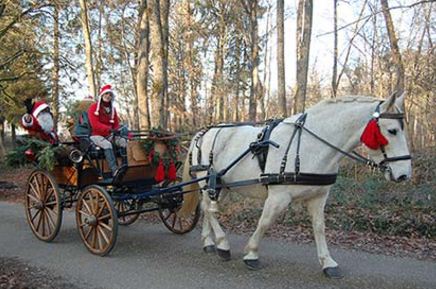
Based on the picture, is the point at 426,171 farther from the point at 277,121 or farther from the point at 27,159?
the point at 27,159

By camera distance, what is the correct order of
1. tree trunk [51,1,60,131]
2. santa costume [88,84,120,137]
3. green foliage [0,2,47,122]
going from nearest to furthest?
santa costume [88,84,120,137] < green foliage [0,2,47,122] < tree trunk [51,1,60,131]

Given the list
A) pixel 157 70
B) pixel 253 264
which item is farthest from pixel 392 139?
pixel 157 70

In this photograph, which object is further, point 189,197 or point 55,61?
point 55,61

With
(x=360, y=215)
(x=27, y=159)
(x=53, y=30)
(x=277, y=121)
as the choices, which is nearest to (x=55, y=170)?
(x=27, y=159)

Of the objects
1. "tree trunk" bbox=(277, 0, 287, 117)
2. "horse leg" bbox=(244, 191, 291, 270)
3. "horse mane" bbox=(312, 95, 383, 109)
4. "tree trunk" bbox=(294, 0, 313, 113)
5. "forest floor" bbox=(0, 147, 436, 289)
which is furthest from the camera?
"tree trunk" bbox=(277, 0, 287, 117)

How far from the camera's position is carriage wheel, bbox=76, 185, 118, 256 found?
614 centimetres

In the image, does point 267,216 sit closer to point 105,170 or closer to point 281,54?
point 105,170

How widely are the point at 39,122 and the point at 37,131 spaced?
7.4 inches

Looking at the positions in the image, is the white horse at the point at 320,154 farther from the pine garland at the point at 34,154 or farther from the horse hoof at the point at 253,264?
the pine garland at the point at 34,154

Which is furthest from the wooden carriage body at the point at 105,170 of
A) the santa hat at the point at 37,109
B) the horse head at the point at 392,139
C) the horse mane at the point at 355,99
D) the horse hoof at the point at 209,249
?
the horse head at the point at 392,139

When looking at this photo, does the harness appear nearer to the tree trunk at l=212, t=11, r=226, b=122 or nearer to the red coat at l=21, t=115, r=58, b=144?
the red coat at l=21, t=115, r=58, b=144

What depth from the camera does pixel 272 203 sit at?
17.2ft

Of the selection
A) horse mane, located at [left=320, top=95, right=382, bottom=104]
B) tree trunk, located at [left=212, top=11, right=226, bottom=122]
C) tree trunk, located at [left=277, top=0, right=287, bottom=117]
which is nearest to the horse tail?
horse mane, located at [left=320, top=95, right=382, bottom=104]

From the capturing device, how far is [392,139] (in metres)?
4.73
